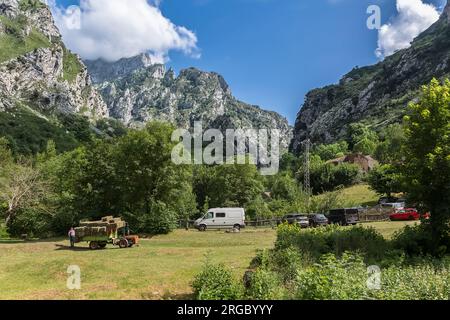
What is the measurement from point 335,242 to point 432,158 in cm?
697

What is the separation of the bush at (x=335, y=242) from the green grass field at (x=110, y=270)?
8.17ft

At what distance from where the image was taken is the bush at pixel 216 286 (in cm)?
1352

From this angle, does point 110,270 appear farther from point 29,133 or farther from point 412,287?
point 29,133

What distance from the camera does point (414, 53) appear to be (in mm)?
198875

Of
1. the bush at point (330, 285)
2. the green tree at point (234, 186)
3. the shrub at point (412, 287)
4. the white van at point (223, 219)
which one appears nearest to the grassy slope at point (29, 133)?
the green tree at point (234, 186)

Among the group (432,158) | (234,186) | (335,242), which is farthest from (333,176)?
(335,242)

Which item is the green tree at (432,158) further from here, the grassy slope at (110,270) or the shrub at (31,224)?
the shrub at (31,224)

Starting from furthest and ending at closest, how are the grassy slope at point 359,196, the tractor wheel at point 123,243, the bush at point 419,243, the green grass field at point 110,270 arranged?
the grassy slope at point 359,196 < the tractor wheel at point 123,243 < the bush at point 419,243 < the green grass field at point 110,270

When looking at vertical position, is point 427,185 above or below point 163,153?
below

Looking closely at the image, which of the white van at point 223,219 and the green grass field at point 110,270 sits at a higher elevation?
the white van at point 223,219

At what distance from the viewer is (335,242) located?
2148cm
